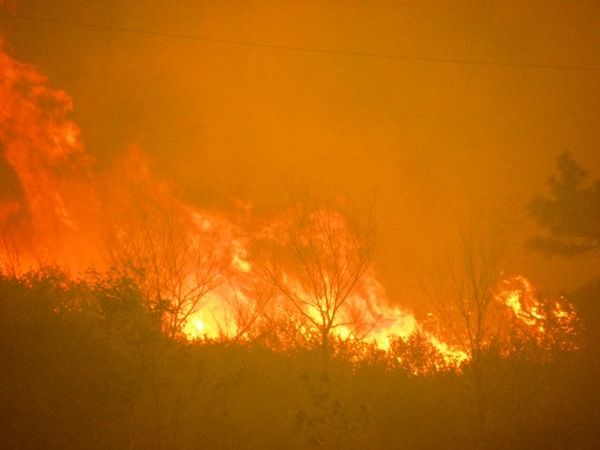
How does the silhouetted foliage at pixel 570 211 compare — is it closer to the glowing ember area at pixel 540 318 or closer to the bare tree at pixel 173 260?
the glowing ember area at pixel 540 318

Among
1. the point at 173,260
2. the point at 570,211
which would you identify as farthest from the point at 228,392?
the point at 570,211

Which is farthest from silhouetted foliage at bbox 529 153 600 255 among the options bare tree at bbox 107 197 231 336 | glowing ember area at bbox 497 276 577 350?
bare tree at bbox 107 197 231 336

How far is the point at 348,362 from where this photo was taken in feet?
46.5

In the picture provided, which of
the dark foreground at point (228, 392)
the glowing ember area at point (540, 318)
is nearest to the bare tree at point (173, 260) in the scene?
the dark foreground at point (228, 392)

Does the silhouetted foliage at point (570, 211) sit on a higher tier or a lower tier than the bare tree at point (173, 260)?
higher

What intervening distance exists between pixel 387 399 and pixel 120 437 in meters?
7.59

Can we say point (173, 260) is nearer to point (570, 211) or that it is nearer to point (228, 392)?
point (228, 392)

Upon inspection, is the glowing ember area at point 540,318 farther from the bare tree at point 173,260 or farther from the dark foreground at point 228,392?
the bare tree at point 173,260

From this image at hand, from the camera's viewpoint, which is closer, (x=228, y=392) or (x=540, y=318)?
(x=228, y=392)

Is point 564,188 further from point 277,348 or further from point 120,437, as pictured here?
point 120,437

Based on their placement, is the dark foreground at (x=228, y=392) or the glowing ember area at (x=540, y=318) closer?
the dark foreground at (x=228, y=392)

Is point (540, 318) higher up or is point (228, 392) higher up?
point (540, 318)

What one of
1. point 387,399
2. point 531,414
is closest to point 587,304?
point 531,414

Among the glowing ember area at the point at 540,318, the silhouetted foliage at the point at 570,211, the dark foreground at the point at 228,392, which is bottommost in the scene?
the dark foreground at the point at 228,392
